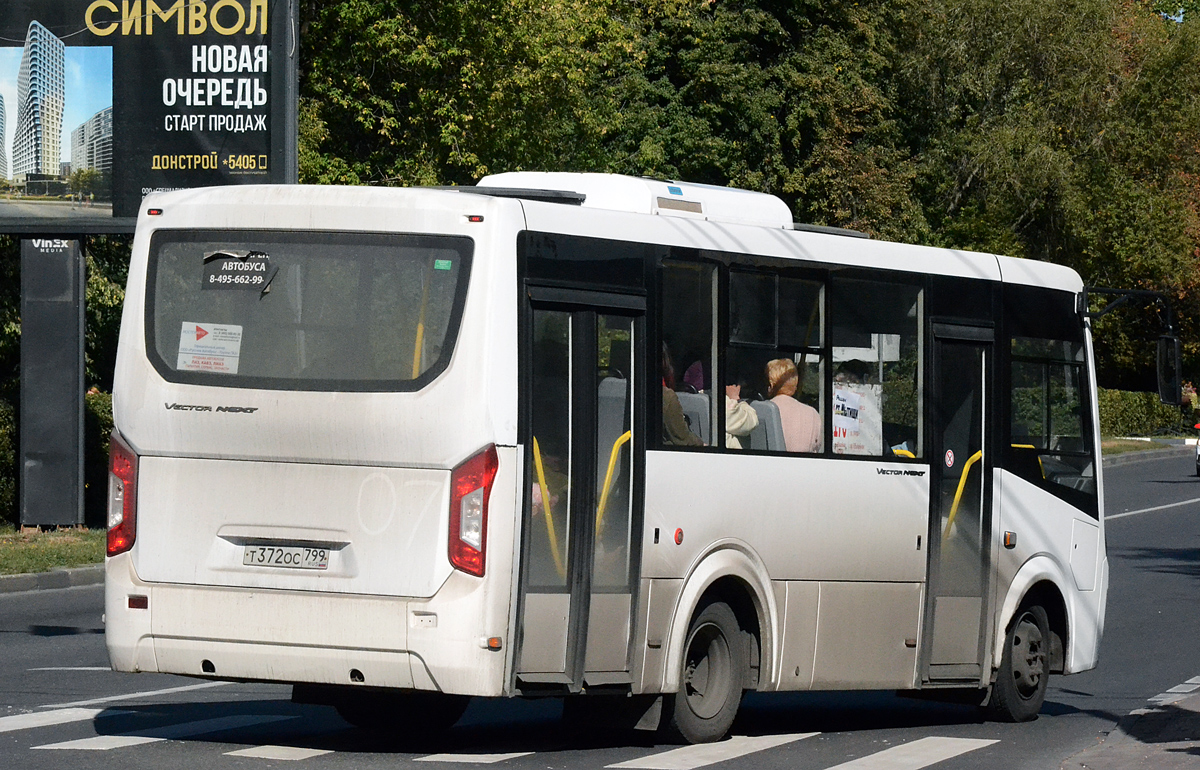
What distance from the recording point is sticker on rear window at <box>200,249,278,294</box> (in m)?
8.79

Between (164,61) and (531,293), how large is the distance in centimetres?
1665

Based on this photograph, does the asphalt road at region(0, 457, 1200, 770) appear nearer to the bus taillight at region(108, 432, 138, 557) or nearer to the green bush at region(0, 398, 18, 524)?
the bus taillight at region(108, 432, 138, 557)

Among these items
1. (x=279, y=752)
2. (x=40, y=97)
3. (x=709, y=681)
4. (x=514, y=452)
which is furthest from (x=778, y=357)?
(x=40, y=97)

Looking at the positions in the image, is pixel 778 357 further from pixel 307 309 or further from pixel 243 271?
pixel 243 271

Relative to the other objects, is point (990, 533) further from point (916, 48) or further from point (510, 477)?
point (916, 48)

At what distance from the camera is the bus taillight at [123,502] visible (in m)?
8.82

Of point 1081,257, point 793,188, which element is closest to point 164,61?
point 793,188

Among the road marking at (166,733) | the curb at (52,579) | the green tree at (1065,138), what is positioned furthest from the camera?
the green tree at (1065,138)

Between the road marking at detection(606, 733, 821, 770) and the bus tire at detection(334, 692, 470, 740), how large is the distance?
4.20 feet

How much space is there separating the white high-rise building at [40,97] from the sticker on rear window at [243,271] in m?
16.5

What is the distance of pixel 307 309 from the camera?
341 inches

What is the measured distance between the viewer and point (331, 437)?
334 inches

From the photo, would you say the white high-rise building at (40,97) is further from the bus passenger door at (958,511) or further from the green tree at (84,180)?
the bus passenger door at (958,511)

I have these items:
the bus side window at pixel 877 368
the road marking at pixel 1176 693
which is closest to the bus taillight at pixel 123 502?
the bus side window at pixel 877 368
